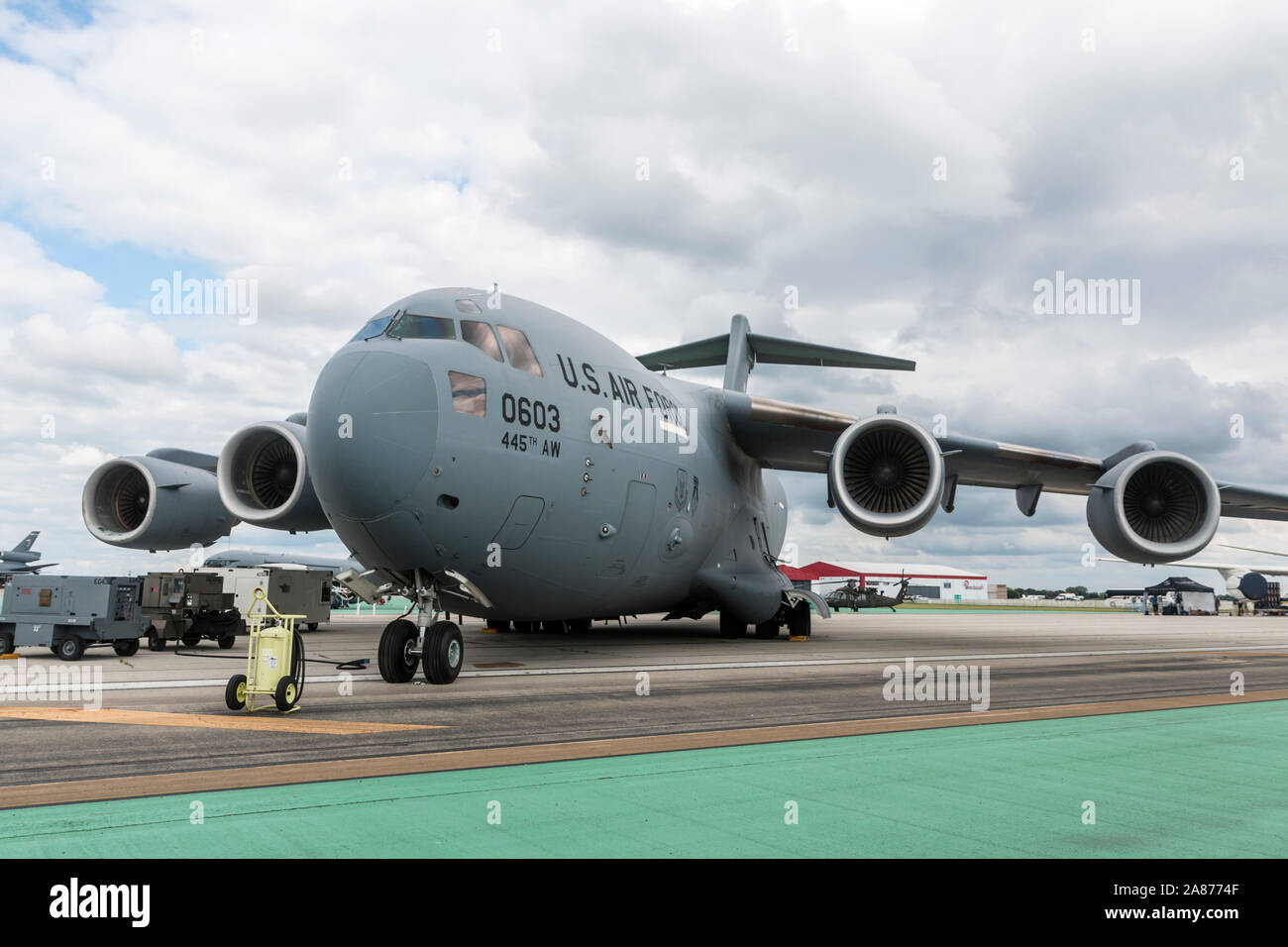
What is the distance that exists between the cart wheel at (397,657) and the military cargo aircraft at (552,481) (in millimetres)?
25

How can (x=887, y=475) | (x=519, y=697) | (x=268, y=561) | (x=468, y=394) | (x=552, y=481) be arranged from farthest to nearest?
1. (x=268, y=561)
2. (x=887, y=475)
3. (x=552, y=481)
4. (x=468, y=394)
5. (x=519, y=697)

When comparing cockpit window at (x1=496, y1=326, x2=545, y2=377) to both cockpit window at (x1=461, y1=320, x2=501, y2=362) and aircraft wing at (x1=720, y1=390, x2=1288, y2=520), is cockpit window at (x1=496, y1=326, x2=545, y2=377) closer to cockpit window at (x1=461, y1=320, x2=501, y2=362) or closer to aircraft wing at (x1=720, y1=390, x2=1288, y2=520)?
cockpit window at (x1=461, y1=320, x2=501, y2=362)

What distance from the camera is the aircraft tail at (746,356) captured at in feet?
74.1

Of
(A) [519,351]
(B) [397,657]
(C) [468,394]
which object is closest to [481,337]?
(A) [519,351]

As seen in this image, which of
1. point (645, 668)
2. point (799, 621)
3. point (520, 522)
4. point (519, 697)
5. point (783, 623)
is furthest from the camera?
point (783, 623)

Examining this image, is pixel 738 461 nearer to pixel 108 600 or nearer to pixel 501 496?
pixel 501 496

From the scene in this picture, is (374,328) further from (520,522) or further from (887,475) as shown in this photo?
(887,475)

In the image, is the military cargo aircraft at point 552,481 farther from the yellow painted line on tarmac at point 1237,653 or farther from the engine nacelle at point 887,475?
the yellow painted line on tarmac at point 1237,653

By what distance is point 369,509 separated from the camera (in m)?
9.52

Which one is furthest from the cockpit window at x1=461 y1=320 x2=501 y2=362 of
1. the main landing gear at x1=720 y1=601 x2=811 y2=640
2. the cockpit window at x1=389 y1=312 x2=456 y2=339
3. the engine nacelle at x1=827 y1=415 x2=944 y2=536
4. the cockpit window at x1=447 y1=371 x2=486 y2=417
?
A: the main landing gear at x1=720 y1=601 x2=811 y2=640

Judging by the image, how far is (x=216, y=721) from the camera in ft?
23.2

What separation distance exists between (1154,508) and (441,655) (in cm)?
1303
